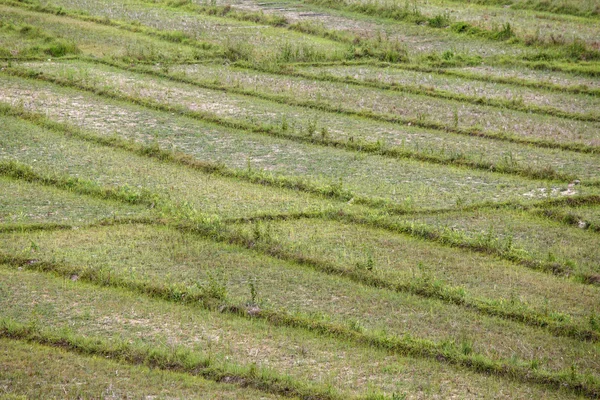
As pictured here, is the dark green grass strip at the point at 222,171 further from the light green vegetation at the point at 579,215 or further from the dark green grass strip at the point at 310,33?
the dark green grass strip at the point at 310,33

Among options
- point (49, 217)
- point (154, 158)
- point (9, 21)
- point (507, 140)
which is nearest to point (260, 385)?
point (49, 217)

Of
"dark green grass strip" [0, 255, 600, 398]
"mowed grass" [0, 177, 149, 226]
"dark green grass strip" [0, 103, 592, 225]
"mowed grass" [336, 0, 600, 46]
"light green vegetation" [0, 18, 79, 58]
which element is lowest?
"dark green grass strip" [0, 255, 600, 398]

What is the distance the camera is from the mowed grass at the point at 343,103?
12102 millimetres

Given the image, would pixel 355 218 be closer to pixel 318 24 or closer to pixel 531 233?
pixel 531 233

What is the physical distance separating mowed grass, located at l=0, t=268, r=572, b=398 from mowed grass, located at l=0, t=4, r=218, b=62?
841 centimetres

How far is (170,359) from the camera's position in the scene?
6.62 metres

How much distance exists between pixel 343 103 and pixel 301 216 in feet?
13.6

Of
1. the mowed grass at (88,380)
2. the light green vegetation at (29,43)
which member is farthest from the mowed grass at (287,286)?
the light green vegetation at (29,43)

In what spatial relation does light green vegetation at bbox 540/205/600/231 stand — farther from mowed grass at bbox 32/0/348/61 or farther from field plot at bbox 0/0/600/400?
mowed grass at bbox 32/0/348/61

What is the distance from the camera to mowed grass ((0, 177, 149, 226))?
9.12 metres

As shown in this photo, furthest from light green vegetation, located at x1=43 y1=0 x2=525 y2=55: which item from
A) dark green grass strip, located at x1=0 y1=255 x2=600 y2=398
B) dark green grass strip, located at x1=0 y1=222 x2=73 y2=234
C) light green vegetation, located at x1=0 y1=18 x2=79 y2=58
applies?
dark green grass strip, located at x1=0 y1=255 x2=600 y2=398

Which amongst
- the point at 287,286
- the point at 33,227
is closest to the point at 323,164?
the point at 287,286

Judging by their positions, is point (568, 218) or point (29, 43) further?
point (29, 43)

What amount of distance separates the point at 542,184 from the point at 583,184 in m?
0.45
